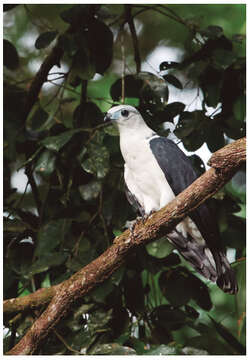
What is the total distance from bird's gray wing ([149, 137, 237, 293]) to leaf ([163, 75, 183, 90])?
35 cm

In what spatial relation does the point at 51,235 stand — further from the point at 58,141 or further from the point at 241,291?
the point at 241,291

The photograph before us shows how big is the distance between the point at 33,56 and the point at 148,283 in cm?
88

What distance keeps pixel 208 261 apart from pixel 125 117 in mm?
409

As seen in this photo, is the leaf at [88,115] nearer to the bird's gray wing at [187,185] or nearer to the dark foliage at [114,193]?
the dark foliage at [114,193]

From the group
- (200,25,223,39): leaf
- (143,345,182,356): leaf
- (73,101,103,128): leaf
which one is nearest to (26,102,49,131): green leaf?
(73,101,103,128): leaf

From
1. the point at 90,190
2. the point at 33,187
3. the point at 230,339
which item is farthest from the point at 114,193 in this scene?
the point at 230,339

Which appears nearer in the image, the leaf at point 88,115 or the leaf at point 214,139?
the leaf at point 214,139

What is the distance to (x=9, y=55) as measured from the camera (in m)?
1.71

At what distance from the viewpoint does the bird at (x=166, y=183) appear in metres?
1.20

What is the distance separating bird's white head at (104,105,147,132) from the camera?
126cm

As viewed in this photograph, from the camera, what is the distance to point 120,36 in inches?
65.1

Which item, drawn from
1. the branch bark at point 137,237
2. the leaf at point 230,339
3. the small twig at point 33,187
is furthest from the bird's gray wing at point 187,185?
the small twig at point 33,187

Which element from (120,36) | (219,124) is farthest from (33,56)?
(219,124)

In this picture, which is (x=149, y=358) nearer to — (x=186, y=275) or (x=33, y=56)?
(x=186, y=275)
